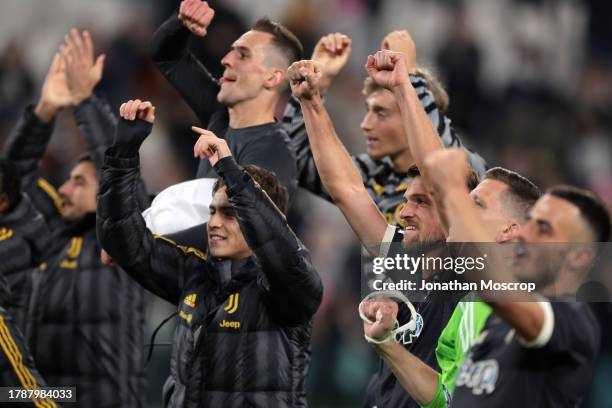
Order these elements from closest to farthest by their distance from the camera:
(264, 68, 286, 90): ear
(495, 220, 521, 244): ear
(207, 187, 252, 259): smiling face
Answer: (495, 220, 521, 244): ear → (207, 187, 252, 259): smiling face → (264, 68, 286, 90): ear

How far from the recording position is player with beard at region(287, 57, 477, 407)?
4.66m

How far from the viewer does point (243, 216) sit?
443 centimetres

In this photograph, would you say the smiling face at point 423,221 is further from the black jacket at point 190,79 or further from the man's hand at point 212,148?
the black jacket at point 190,79

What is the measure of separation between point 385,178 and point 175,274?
154 cm

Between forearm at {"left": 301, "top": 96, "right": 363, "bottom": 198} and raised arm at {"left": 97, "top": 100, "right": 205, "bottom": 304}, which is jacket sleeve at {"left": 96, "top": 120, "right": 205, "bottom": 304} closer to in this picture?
raised arm at {"left": 97, "top": 100, "right": 205, "bottom": 304}

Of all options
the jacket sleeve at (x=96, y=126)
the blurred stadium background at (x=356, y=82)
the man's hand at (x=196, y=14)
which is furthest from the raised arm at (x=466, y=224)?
the blurred stadium background at (x=356, y=82)

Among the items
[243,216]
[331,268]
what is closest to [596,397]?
[331,268]

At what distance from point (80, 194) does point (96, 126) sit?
0.39 metres

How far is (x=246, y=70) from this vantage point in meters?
5.83

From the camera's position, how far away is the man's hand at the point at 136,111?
488 centimetres

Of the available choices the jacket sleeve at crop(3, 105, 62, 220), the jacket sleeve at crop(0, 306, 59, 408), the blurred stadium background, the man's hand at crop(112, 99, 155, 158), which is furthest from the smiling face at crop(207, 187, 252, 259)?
the blurred stadium background

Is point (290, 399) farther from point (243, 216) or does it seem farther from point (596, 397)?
point (596, 397)

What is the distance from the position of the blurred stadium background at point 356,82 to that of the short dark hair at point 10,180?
3812mm

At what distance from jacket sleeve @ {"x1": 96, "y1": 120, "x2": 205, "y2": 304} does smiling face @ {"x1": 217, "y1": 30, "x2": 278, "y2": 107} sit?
3.08ft
